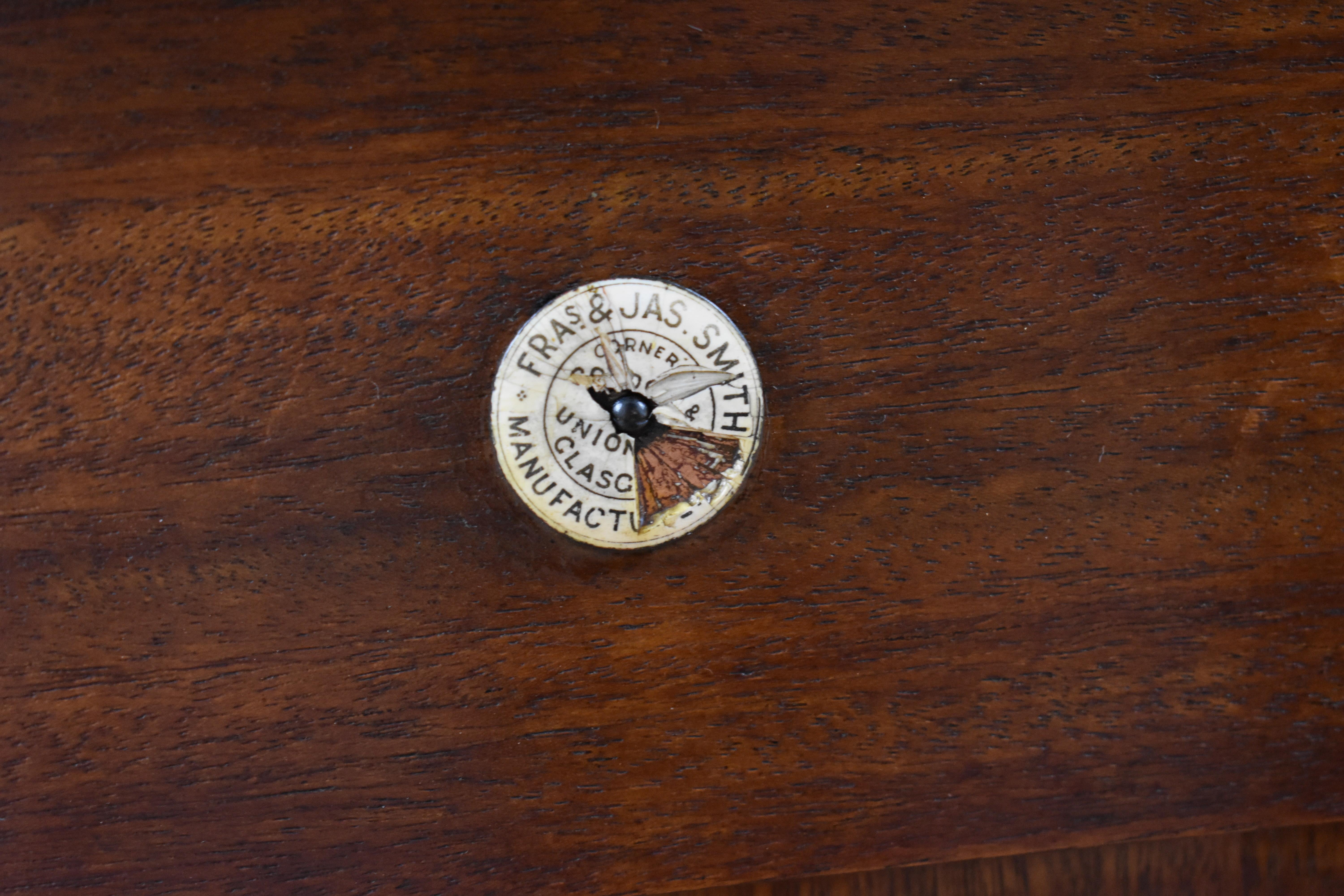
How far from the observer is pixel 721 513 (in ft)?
2.17

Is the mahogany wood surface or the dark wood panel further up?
the mahogany wood surface

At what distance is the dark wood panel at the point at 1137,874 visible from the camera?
0.70m

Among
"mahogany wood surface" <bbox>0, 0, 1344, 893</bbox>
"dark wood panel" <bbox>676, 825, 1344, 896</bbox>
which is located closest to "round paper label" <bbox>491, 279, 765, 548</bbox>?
"mahogany wood surface" <bbox>0, 0, 1344, 893</bbox>

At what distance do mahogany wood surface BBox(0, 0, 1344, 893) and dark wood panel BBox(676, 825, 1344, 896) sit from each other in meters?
0.03

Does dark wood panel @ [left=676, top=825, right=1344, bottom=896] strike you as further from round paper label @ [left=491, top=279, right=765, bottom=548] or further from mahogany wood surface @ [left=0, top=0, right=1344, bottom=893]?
round paper label @ [left=491, top=279, right=765, bottom=548]

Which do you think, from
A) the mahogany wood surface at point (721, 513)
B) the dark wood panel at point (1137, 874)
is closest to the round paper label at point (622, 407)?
the mahogany wood surface at point (721, 513)

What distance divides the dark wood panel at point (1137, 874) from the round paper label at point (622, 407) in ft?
1.02

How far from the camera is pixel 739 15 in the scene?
640 mm

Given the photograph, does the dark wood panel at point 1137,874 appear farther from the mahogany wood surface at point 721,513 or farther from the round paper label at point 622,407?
the round paper label at point 622,407

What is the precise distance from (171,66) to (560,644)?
480 millimetres

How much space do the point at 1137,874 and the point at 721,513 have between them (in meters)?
0.44

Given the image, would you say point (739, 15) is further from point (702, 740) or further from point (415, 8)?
point (702, 740)

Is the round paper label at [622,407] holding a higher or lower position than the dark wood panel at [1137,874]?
higher

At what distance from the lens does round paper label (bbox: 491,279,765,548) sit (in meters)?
0.64
